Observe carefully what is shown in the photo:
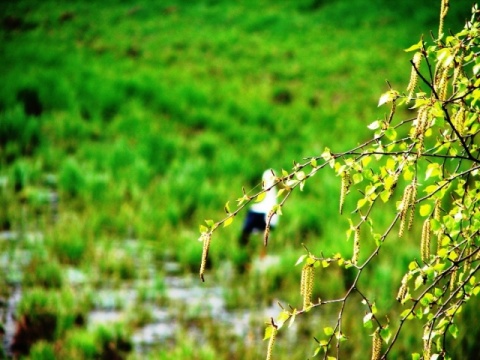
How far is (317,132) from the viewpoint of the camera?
9.48 m

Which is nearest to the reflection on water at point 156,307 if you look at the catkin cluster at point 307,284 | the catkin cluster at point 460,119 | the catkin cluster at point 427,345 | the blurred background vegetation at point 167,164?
the blurred background vegetation at point 167,164

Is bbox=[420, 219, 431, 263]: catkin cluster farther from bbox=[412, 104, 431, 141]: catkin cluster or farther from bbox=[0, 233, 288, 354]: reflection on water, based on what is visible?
bbox=[0, 233, 288, 354]: reflection on water

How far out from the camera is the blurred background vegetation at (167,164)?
4.29 m

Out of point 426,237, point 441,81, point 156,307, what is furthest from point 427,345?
point 156,307

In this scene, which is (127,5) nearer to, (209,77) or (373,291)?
(209,77)

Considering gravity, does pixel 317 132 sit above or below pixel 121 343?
above

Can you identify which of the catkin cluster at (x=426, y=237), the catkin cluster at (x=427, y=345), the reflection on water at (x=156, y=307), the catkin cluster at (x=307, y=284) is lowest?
the reflection on water at (x=156, y=307)

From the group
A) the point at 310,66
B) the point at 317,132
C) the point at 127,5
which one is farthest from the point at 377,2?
the point at 317,132

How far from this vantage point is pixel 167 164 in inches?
306

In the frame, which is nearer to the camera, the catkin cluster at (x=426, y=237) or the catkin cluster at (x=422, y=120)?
the catkin cluster at (x=422, y=120)

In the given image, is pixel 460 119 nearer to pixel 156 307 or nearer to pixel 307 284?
pixel 307 284

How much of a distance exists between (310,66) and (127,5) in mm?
7496

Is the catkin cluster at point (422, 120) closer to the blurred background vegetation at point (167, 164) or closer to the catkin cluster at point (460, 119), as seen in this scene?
the catkin cluster at point (460, 119)

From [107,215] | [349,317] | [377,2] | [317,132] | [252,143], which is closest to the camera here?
[349,317]
